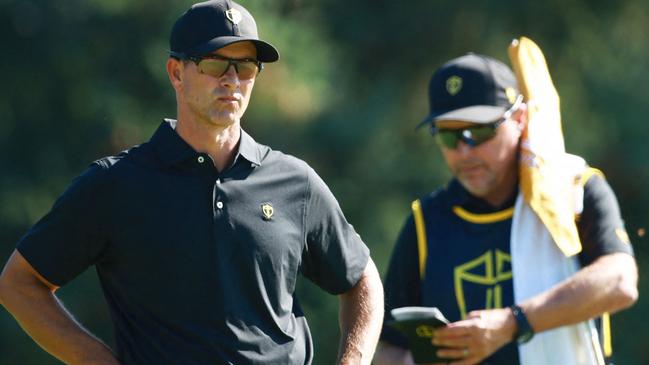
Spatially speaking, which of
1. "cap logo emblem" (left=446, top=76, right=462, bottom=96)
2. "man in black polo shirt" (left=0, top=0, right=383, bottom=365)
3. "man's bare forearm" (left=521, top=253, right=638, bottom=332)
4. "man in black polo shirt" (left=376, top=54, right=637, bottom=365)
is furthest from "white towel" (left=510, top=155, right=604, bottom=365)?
"man in black polo shirt" (left=0, top=0, right=383, bottom=365)

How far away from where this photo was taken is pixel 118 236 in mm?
4664

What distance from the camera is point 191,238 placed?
4.69 m

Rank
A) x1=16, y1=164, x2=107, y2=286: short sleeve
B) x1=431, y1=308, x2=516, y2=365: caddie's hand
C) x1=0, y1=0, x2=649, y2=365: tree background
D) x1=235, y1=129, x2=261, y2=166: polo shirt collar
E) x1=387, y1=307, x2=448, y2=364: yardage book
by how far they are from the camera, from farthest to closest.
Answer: x1=0, y1=0, x2=649, y2=365: tree background → x1=431, y1=308, x2=516, y2=365: caddie's hand → x1=387, y1=307, x2=448, y2=364: yardage book → x1=235, y1=129, x2=261, y2=166: polo shirt collar → x1=16, y1=164, x2=107, y2=286: short sleeve

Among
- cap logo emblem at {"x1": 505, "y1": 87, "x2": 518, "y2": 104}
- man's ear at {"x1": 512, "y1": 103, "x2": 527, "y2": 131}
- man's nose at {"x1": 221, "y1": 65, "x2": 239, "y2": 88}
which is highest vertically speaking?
man's nose at {"x1": 221, "y1": 65, "x2": 239, "y2": 88}

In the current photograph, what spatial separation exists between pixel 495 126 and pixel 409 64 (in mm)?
7425

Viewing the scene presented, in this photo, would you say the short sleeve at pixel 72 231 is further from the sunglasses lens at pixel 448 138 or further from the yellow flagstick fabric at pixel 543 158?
the yellow flagstick fabric at pixel 543 158

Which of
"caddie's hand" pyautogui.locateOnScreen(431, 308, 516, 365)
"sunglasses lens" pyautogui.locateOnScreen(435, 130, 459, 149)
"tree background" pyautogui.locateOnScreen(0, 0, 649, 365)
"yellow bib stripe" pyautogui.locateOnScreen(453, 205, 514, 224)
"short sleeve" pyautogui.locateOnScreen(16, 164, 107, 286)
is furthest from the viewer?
"tree background" pyautogui.locateOnScreen(0, 0, 649, 365)

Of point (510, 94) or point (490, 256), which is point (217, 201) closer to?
point (490, 256)

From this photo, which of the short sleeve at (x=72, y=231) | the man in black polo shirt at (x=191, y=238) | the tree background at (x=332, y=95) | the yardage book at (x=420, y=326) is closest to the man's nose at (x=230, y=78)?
the man in black polo shirt at (x=191, y=238)

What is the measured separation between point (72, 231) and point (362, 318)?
1.06 metres

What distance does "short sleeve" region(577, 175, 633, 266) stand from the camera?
546 cm

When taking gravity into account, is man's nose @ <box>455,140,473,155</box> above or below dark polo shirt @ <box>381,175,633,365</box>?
above

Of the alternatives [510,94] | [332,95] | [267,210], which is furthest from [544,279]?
[332,95]

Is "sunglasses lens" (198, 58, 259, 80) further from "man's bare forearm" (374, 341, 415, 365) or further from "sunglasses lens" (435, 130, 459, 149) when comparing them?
"man's bare forearm" (374, 341, 415, 365)
